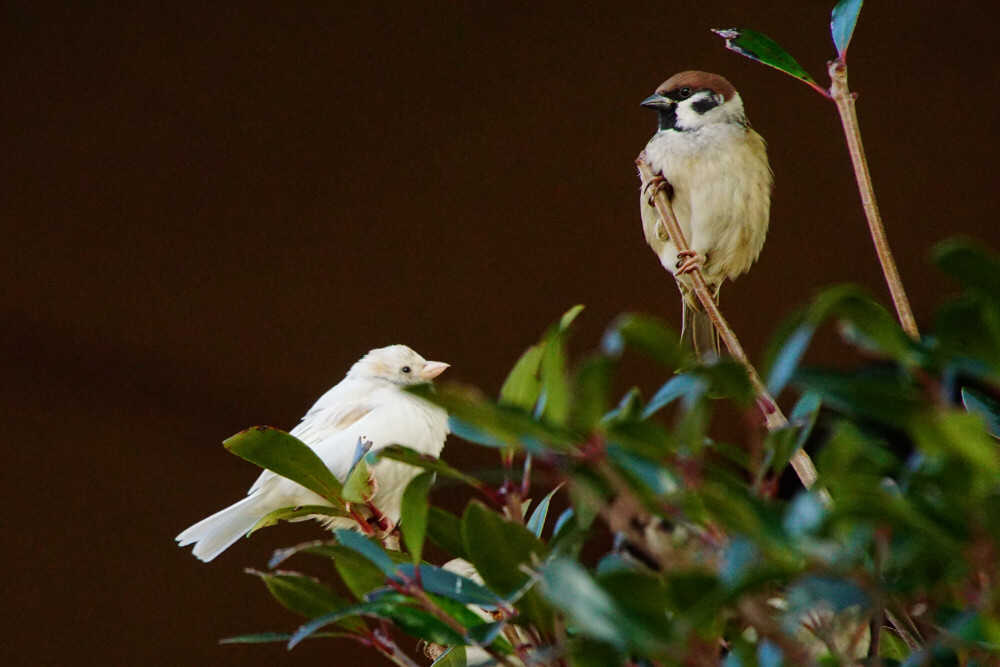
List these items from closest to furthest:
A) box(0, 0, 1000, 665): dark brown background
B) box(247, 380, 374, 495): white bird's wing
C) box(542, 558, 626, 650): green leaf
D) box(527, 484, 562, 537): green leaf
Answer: box(542, 558, 626, 650): green leaf, box(527, 484, 562, 537): green leaf, box(247, 380, 374, 495): white bird's wing, box(0, 0, 1000, 665): dark brown background

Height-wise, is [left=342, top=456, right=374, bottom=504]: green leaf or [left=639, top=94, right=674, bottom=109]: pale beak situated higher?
[left=639, top=94, right=674, bottom=109]: pale beak

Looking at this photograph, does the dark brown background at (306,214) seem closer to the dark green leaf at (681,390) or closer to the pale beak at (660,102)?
the pale beak at (660,102)

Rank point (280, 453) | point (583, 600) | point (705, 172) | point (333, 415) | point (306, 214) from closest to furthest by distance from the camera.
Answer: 1. point (583, 600)
2. point (280, 453)
3. point (333, 415)
4. point (705, 172)
5. point (306, 214)

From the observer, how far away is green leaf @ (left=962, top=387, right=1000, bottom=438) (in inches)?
19.8

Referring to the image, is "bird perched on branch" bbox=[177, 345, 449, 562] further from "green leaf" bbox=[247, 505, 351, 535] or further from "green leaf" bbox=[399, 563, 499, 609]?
"green leaf" bbox=[399, 563, 499, 609]

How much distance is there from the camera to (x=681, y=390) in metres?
0.43

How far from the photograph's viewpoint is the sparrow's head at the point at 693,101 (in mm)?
1574

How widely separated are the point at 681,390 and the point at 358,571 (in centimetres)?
19

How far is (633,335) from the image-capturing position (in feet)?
1.16

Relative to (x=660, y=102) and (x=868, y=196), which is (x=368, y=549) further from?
(x=660, y=102)

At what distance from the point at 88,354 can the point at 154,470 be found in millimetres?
304

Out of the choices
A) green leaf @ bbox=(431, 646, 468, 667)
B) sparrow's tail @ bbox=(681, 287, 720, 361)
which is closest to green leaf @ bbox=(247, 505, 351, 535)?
green leaf @ bbox=(431, 646, 468, 667)

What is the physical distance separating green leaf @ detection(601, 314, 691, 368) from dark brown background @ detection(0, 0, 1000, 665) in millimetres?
1608

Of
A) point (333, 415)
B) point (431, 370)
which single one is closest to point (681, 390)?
point (333, 415)
